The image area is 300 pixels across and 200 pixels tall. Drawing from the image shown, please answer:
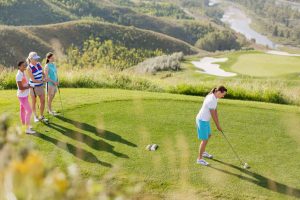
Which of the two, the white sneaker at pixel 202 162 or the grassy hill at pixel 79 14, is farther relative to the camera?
the grassy hill at pixel 79 14

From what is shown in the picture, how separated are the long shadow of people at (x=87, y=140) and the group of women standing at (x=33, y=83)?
705 mm

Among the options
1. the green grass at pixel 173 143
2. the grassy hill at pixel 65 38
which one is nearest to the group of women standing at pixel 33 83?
the green grass at pixel 173 143

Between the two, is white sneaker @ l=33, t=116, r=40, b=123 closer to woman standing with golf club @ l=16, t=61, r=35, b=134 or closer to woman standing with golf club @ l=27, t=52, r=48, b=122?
woman standing with golf club @ l=27, t=52, r=48, b=122

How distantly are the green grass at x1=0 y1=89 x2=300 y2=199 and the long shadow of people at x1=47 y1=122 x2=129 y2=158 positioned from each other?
2 centimetres

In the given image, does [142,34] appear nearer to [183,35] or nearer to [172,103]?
[183,35]

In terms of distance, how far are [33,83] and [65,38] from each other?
10163cm

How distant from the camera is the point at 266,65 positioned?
38.7m

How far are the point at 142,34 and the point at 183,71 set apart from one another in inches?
3416

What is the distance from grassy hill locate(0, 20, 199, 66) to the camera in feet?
296

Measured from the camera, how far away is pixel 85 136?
11055mm

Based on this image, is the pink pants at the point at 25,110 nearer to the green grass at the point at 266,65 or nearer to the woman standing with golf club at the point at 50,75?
the woman standing with golf club at the point at 50,75

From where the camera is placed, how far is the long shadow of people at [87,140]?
10291 millimetres

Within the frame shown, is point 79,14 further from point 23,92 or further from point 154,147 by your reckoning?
point 154,147

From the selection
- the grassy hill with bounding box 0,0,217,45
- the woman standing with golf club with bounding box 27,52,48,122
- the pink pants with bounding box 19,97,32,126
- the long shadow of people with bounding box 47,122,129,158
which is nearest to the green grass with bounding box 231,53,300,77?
the woman standing with golf club with bounding box 27,52,48,122
